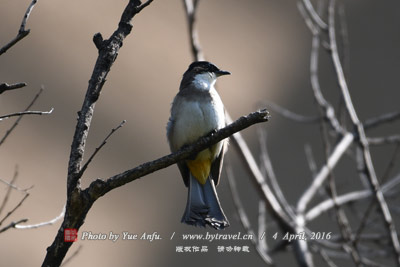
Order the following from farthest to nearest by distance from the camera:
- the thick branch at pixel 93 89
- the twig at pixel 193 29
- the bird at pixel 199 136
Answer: the twig at pixel 193 29 → the bird at pixel 199 136 → the thick branch at pixel 93 89

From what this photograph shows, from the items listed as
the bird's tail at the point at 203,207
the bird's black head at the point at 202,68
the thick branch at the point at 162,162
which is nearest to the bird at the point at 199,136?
the bird's tail at the point at 203,207

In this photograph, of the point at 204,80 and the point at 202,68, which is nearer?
the point at 204,80

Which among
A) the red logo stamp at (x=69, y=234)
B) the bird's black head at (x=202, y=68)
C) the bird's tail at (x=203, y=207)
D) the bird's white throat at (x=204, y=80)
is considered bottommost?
the red logo stamp at (x=69, y=234)

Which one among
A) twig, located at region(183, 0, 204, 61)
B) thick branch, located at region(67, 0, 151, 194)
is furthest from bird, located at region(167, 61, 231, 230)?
thick branch, located at region(67, 0, 151, 194)

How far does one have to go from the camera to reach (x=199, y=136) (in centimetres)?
409

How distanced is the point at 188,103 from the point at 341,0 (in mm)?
4938

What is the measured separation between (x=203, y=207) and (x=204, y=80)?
106 cm

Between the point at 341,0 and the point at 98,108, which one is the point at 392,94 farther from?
the point at 98,108

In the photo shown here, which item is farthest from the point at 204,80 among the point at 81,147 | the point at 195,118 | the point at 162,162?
the point at 81,147

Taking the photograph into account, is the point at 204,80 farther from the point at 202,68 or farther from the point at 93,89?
the point at 93,89

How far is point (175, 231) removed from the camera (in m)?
6.99

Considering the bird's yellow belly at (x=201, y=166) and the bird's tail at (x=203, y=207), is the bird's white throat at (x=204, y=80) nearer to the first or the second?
the bird's yellow belly at (x=201, y=166)

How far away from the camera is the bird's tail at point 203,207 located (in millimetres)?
3631

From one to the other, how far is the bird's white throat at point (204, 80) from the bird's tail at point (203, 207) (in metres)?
0.65
